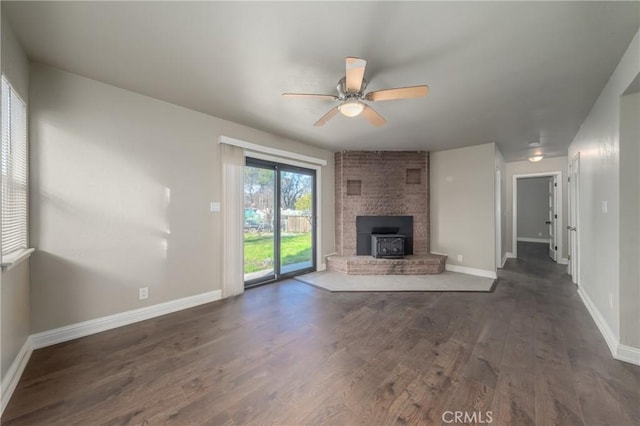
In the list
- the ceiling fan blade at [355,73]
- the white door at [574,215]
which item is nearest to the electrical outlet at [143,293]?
the ceiling fan blade at [355,73]

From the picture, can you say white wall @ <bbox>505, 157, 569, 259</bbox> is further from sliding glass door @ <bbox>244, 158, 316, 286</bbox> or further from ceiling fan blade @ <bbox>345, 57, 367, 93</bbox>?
ceiling fan blade @ <bbox>345, 57, 367, 93</bbox>

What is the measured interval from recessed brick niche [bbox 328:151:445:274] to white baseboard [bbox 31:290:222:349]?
282 centimetres

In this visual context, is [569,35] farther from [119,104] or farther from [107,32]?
[119,104]

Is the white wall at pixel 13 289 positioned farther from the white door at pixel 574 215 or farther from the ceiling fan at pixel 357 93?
the white door at pixel 574 215

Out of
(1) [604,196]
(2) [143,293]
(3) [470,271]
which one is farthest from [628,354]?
(2) [143,293]

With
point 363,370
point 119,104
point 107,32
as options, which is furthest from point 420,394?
point 119,104

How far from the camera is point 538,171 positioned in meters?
5.86

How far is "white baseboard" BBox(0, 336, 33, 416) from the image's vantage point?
156 centimetres

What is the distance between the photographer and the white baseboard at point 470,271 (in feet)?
14.7

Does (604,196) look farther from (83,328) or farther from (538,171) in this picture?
(83,328)

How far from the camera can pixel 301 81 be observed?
7.69 feet

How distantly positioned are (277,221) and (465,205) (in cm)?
361

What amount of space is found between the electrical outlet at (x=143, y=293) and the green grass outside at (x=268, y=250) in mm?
1346

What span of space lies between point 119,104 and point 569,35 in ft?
12.8
